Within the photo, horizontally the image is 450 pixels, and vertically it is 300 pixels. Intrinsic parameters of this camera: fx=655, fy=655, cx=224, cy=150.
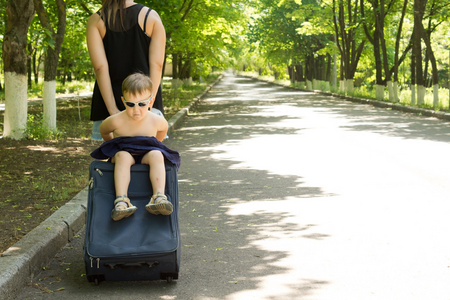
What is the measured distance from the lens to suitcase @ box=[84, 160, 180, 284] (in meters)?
3.95

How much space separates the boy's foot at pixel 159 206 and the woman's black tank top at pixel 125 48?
2.83 feet

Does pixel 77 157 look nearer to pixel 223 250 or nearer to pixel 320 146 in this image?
pixel 320 146

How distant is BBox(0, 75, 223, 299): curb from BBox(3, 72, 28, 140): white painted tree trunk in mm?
6495

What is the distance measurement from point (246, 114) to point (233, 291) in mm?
17152

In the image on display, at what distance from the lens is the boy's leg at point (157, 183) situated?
3994mm

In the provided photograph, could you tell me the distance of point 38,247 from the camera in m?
4.50

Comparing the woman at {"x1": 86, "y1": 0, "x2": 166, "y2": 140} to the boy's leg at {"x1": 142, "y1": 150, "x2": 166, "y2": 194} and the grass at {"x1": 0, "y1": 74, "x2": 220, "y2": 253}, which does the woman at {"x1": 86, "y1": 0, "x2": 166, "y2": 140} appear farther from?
the grass at {"x1": 0, "y1": 74, "x2": 220, "y2": 253}

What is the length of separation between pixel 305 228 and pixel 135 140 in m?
1.98

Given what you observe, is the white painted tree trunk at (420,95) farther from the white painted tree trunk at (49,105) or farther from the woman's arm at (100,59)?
the woman's arm at (100,59)

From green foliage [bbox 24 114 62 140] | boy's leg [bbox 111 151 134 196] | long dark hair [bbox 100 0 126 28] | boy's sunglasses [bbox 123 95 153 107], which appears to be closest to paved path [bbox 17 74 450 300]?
boy's leg [bbox 111 151 134 196]

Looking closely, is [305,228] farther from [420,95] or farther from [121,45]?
[420,95]

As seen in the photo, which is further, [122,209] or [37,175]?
[37,175]

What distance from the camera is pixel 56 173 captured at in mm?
8203

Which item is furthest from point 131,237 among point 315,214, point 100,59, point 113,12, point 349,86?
point 349,86
